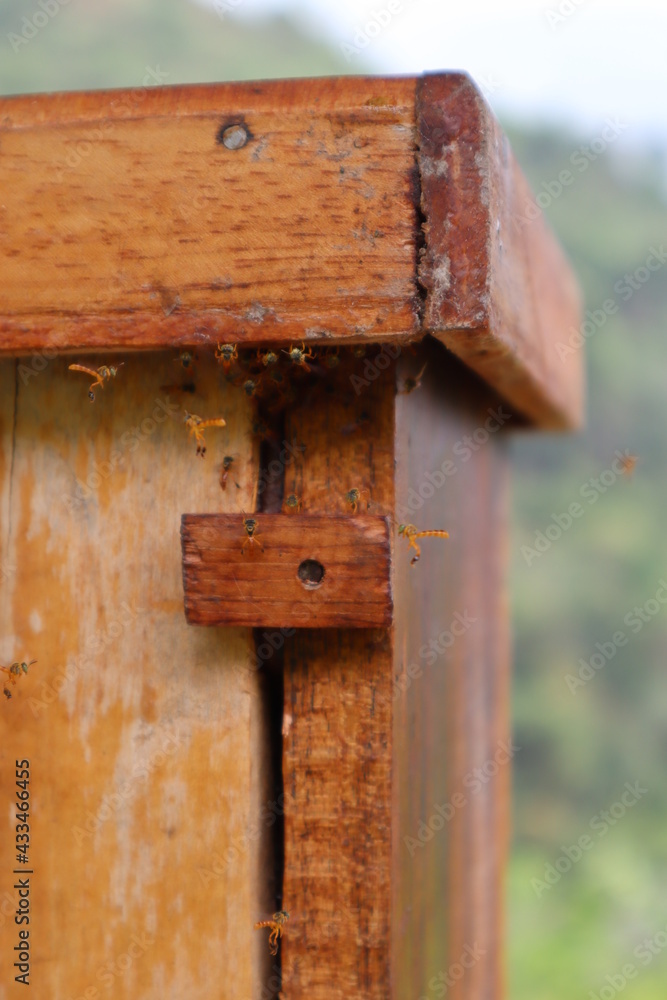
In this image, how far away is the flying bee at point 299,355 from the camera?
4.08 feet

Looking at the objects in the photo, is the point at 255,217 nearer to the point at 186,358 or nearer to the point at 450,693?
the point at 186,358

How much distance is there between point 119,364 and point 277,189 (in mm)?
330

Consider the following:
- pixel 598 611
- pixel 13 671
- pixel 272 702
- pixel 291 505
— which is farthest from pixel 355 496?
pixel 598 611

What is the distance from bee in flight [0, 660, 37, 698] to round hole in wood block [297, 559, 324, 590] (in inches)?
17.1

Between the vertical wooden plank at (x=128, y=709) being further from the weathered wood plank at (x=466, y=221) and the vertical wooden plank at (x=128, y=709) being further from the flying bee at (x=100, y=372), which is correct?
the weathered wood plank at (x=466, y=221)

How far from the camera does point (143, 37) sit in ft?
17.6

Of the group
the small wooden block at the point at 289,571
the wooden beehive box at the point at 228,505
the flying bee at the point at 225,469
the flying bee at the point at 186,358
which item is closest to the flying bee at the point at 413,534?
the wooden beehive box at the point at 228,505

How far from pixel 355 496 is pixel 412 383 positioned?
213mm

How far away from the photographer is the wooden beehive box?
4.00 ft

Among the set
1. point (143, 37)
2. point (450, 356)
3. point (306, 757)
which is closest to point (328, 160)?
point (450, 356)

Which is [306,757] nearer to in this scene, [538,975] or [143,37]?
[538,975]

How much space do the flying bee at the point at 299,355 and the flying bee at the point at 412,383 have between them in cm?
16

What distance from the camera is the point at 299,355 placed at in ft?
4.08

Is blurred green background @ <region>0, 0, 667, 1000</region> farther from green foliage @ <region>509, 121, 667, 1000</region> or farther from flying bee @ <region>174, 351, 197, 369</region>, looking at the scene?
flying bee @ <region>174, 351, 197, 369</region>
